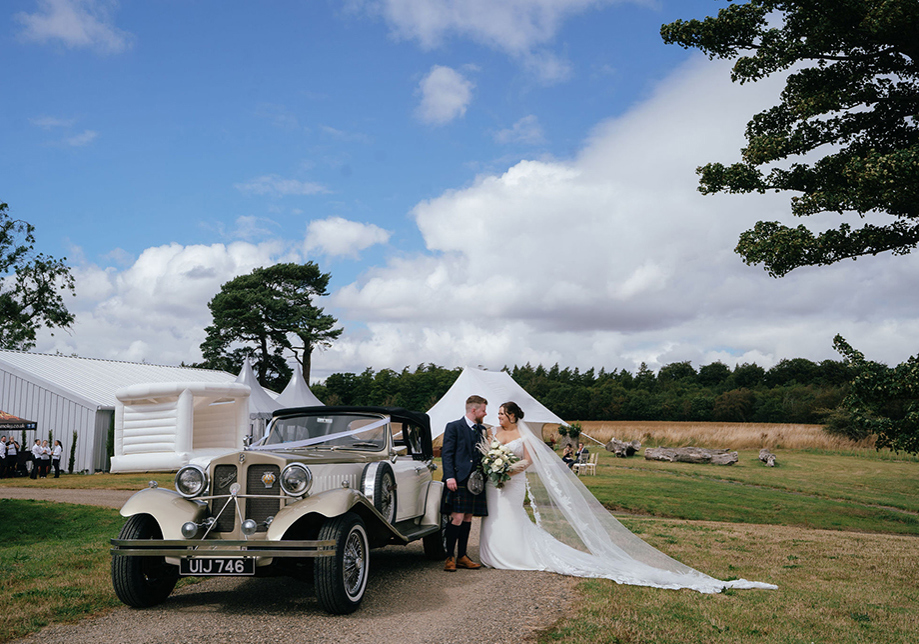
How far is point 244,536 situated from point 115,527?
6937 millimetres

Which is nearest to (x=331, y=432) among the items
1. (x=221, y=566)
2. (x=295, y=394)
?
(x=221, y=566)

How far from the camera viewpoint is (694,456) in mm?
29891

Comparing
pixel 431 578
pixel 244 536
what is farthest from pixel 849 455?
pixel 244 536

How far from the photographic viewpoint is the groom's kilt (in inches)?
305

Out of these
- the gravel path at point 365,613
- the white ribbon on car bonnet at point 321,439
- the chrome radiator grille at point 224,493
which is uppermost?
the white ribbon on car bonnet at point 321,439

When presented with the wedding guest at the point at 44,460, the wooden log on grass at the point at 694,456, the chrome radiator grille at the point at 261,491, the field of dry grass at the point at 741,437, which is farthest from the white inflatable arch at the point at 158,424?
the wooden log on grass at the point at 694,456

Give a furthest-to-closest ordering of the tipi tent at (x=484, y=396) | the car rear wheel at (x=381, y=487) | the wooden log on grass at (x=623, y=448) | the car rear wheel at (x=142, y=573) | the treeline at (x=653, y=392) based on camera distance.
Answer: the treeline at (x=653, y=392)
the wooden log on grass at (x=623, y=448)
the tipi tent at (x=484, y=396)
the car rear wheel at (x=381, y=487)
the car rear wheel at (x=142, y=573)

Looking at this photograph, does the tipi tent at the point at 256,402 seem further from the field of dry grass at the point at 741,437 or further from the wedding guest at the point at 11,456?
the field of dry grass at the point at 741,437

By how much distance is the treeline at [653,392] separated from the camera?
186ft

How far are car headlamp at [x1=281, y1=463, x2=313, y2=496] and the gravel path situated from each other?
39.4 inches

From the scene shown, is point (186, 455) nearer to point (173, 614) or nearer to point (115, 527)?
point (115, 527)

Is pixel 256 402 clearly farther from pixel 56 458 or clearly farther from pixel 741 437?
pixel 741 437

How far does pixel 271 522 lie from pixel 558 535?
12.5ft

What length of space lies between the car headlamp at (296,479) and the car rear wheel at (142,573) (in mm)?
1258
